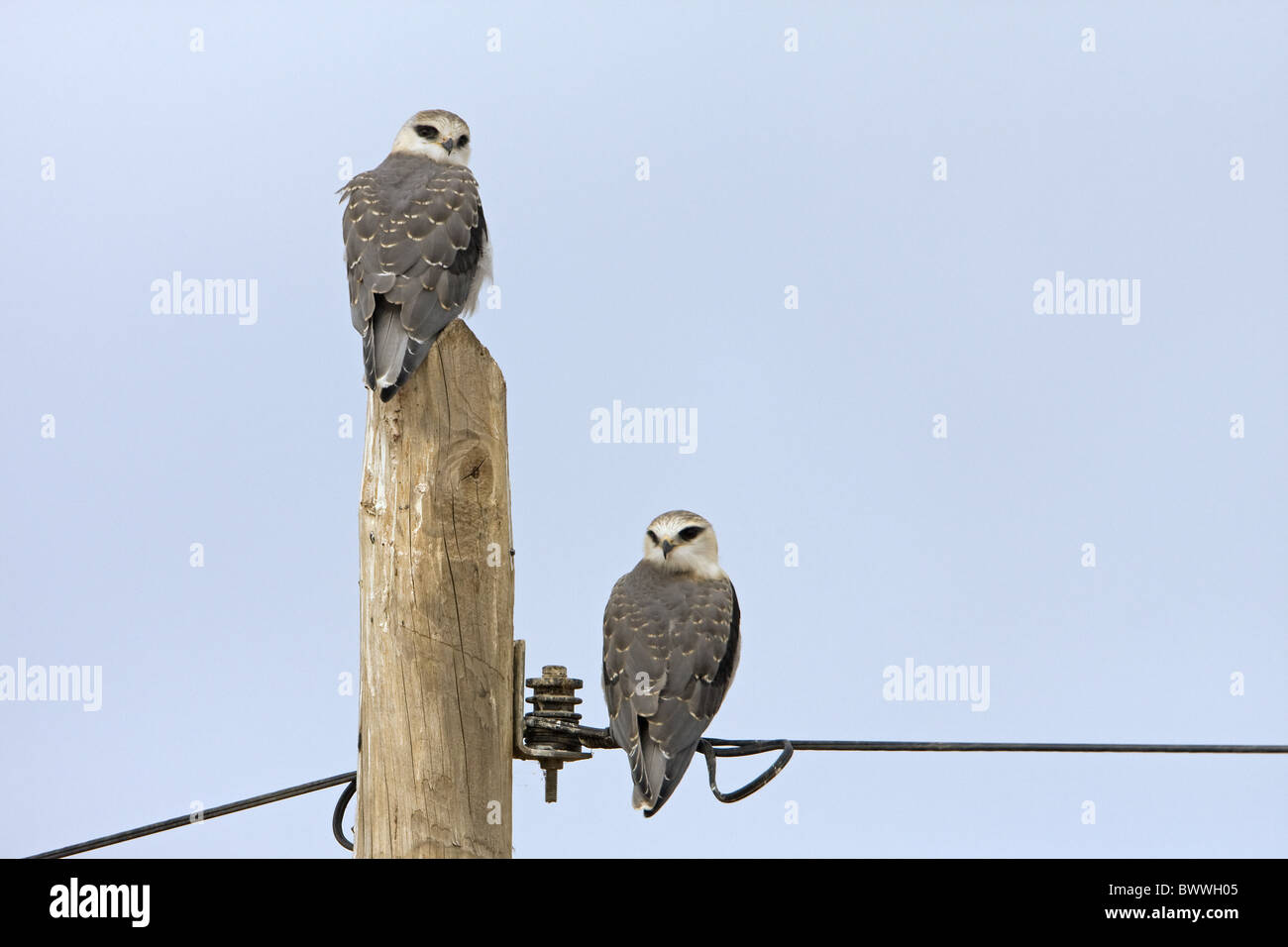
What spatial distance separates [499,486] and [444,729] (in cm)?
92

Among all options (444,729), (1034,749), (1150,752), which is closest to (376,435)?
(444,729)

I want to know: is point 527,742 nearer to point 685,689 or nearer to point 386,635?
point 386,635

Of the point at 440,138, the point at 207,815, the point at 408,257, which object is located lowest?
the point at 207,815

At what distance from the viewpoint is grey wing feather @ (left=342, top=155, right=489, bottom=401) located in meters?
5.76

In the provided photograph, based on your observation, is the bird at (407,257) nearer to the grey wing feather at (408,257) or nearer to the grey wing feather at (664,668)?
the grey wing feather at (408,257)

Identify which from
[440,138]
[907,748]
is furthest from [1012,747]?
[440,138]

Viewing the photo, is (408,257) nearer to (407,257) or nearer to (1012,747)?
(407,257)

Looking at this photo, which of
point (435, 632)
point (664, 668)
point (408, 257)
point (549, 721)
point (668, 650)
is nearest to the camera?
point (435, 632)

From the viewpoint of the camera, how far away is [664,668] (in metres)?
7.06

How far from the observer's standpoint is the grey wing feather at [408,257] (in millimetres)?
5758

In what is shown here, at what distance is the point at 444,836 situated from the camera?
473cm

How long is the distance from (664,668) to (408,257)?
2.50 meters

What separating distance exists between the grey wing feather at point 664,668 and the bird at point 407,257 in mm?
2005

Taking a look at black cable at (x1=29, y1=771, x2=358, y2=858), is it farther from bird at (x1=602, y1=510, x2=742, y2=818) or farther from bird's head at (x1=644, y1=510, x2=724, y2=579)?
bird's head at (x1=644, y1=510, x2=724, y2=579)
